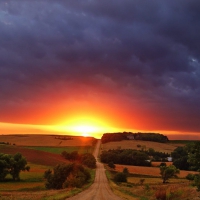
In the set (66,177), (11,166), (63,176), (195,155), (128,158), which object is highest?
(195,155)

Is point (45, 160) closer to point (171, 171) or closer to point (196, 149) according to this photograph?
point (171, 171)

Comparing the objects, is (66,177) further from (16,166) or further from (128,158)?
(128,158)

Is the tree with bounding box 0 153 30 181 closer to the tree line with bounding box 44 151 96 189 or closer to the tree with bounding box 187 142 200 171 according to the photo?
the tree line with bounding box 44 151 96 189

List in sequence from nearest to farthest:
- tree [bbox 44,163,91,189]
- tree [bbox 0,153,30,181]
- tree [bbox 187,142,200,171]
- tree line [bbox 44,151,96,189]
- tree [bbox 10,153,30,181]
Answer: tree [bbox 187,142,200,171] → tree line [bbox 44,151,96,189] → tree [bbox 44,163,91,189] → tree [bbox 0,153,30,181] → tree [bbox 10,153,30,181]

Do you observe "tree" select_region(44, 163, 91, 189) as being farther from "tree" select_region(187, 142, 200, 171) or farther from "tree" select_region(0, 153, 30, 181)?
"tree" select_region(187, 142, 200, 171)

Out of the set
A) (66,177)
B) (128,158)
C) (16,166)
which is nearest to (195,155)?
(66,177)

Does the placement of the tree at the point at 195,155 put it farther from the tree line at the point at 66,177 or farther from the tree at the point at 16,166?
the tree at the point at 16,166

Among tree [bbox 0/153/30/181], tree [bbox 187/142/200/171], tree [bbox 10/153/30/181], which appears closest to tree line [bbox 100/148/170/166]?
tree [bbox 10/153/30/181]

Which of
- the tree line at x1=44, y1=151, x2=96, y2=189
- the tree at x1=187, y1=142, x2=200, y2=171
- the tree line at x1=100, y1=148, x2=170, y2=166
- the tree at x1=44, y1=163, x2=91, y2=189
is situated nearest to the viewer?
the tree at x1=187, y1=142, x2=200, y2=171

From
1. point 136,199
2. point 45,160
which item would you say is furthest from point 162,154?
point 136,199

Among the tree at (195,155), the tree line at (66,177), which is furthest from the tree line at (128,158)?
the tree at (195,155)

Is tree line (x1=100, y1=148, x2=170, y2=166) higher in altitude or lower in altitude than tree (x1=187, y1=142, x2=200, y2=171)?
lower

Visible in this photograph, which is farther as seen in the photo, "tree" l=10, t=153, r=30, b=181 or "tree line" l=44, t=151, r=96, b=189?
"tree" l=10, t=153, r=30, b=181

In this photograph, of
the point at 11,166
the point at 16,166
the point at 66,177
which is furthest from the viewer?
the point at 16,166
